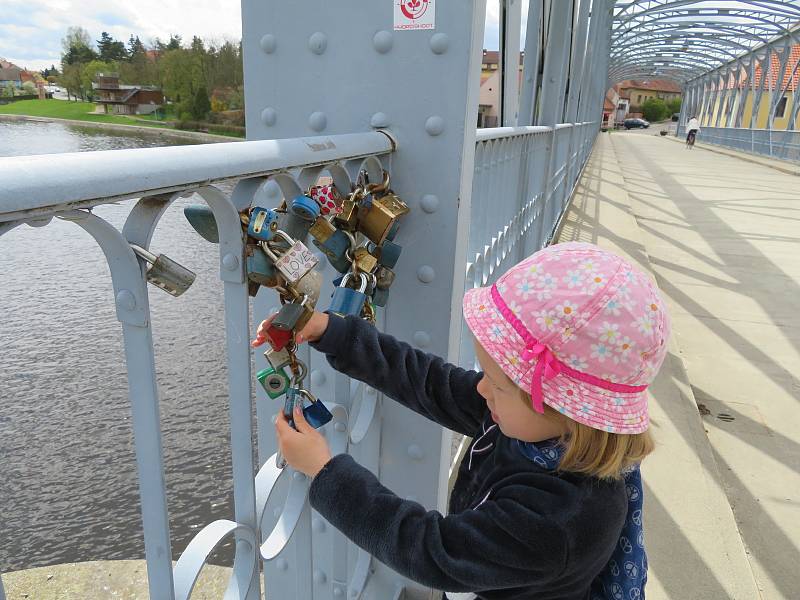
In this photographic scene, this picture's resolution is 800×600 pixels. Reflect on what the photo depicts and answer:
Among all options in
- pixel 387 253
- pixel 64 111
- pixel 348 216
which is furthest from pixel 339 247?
pixel 64 111

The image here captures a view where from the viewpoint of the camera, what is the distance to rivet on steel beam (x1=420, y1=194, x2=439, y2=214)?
1.34m

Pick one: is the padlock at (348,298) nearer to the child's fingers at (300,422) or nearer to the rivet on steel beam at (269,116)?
the child's fingers at (300,422)

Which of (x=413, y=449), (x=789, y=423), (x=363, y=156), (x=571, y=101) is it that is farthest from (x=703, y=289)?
(x=363, y=156)

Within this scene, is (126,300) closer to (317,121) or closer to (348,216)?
(348,216)

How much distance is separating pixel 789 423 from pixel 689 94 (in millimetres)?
63994

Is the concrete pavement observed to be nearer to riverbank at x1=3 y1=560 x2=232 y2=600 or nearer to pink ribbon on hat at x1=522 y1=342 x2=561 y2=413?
pink ribbon on hat at x1=522 y1=342 x2=561 y2=413

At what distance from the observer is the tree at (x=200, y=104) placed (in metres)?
3.88

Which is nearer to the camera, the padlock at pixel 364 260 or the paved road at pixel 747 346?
the padlock at pixel 364 260

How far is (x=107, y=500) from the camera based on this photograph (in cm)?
477

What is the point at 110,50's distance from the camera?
331 cm

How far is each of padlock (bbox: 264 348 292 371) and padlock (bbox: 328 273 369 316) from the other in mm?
214

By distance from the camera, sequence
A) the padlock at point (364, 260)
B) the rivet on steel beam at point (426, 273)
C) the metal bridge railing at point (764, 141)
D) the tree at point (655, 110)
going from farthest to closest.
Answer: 1. the tree at point (655, 110)
2. the metal bridge railing at point (764, 141)
3. the rivet on steel beam at point (426, 273)
4. the padlock at point (364, 260)

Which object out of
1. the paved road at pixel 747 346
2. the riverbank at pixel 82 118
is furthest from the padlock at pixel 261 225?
the riverbank at pixel 82 118

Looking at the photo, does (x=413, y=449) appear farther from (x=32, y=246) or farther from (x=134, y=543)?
(x=134, y=543)
